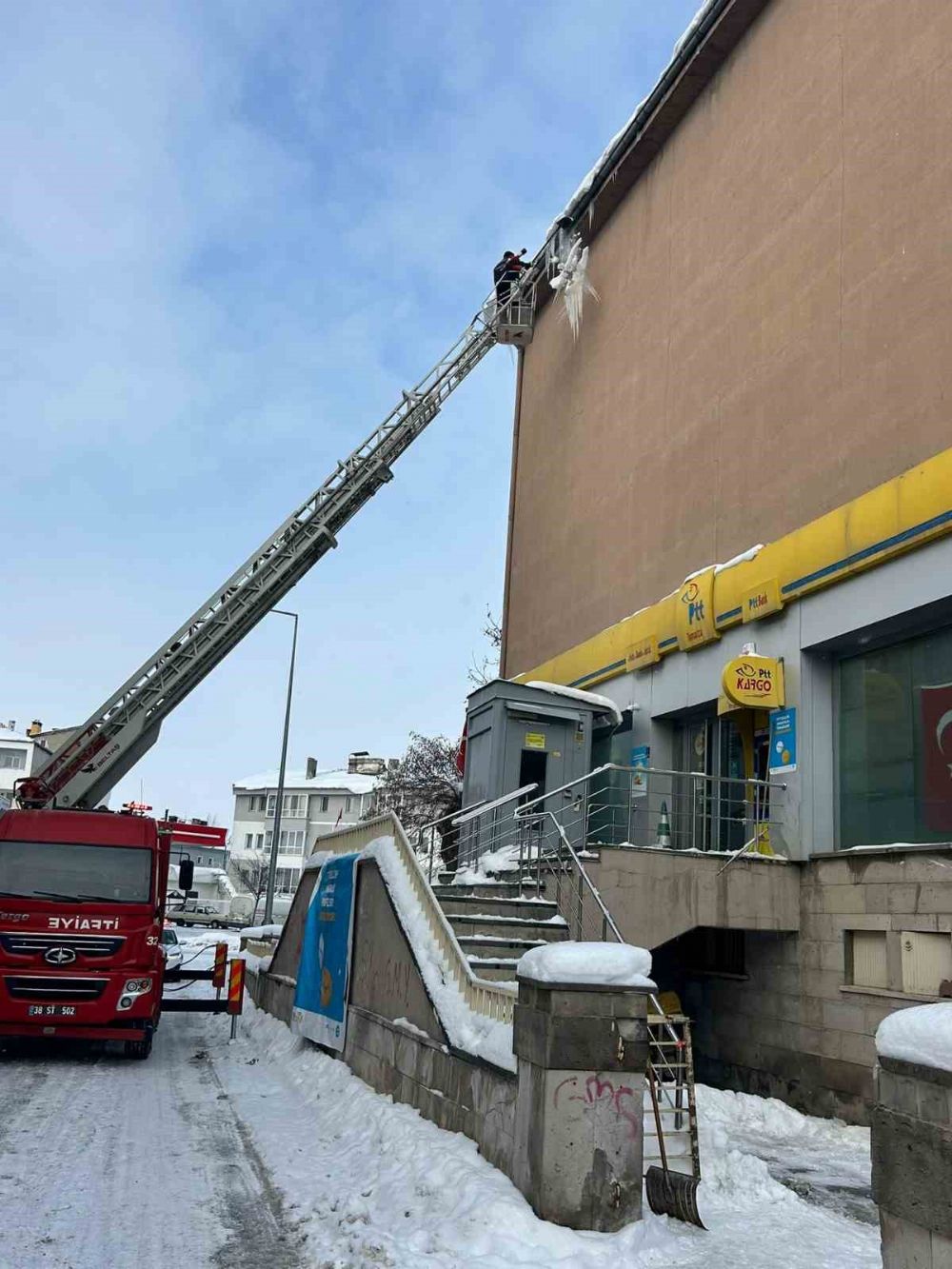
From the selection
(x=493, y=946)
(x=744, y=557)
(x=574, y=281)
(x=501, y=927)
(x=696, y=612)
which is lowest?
(x=493, y=946)

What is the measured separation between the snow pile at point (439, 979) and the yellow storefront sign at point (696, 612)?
22.9 ft

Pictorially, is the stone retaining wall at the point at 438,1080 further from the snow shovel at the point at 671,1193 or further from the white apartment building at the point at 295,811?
the white apartment building at the point at 295,811

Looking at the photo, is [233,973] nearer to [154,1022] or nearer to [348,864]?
[154,1022]

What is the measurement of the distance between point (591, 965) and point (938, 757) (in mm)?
7331

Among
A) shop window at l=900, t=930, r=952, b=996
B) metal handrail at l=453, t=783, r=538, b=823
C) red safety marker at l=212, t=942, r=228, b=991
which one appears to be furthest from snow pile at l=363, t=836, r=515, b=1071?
shop window at l=900, t=930, r=952, b=996

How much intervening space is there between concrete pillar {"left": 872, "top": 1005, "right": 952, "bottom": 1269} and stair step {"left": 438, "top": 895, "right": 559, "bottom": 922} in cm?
849

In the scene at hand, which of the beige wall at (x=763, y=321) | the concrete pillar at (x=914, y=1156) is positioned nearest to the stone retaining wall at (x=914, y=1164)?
the concrete pillar at (x=914, y=1156)

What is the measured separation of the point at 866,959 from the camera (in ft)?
41.4

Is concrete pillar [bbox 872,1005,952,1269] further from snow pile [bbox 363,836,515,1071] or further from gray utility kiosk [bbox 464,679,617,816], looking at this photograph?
gray utility kiosk [bbox 464,679,617,816]

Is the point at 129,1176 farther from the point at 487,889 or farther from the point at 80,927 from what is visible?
the point at 487,889

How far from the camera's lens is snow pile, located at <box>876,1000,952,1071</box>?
404 centimetres

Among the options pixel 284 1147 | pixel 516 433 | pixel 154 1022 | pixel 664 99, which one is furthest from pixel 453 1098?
pixel 516 433

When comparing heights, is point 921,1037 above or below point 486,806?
below

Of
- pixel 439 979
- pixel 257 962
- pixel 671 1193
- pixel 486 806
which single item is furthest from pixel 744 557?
pixel 257 962
